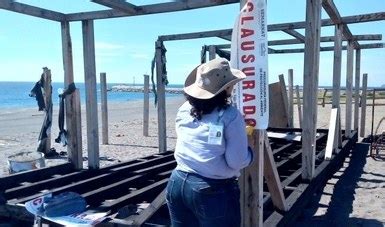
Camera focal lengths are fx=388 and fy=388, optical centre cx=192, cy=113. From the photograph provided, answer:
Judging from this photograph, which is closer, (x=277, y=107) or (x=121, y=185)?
(x=121, y=185)

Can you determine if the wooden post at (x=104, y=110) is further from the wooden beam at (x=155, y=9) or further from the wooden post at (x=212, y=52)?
the wooden beam at (x=155, y=9)

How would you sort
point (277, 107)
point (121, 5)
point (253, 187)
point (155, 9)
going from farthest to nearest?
1. point (277, 107)
2. point (155, 9)
3. point (121, 5)
4. point (253, 187)

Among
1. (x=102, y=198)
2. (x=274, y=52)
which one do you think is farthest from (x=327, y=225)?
(x=274, y=52)

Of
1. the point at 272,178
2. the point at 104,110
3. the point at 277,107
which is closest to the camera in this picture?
the point at 272,178

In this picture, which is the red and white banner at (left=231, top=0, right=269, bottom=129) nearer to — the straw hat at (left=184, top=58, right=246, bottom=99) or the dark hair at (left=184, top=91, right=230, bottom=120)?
the straw hat at (left=184, top=58, right=246, bottom=99)

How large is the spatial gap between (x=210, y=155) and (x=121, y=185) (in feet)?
9.62

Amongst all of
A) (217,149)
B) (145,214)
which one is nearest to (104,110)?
(145,214)

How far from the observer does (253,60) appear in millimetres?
3145

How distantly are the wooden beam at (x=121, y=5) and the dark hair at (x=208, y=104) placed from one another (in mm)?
2973

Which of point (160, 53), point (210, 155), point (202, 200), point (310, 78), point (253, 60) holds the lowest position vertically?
point (202, 200)

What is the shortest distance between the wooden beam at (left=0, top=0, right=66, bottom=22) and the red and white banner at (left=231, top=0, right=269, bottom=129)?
11.9 feet

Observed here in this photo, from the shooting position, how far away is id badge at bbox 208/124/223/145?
8.16 ft

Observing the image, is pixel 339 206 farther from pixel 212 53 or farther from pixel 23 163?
pixel 212 53

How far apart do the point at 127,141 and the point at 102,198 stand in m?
7.47
